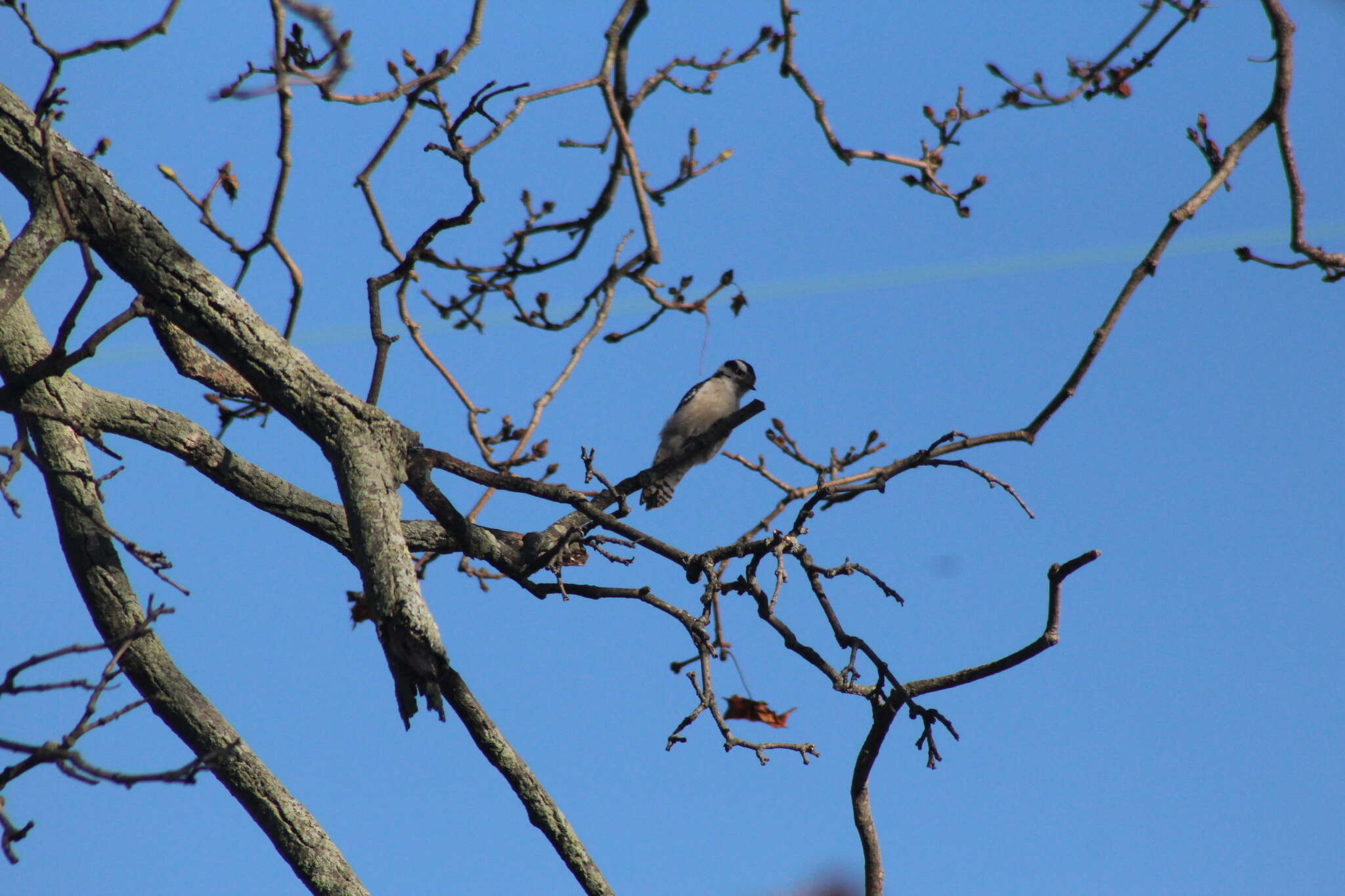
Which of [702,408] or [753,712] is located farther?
[702,408]

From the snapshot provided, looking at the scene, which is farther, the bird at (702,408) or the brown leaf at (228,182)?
the bird at (702,408)

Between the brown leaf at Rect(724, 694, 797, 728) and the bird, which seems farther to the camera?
the bird

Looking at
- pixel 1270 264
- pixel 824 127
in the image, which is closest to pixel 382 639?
pixel 824 127

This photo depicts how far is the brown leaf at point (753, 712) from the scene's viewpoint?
3.41m

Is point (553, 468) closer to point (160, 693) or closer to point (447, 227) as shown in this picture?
point (447, 227)

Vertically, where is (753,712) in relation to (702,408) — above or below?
below

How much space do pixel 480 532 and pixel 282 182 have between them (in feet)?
3.81

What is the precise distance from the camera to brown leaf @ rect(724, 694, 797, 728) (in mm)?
3408

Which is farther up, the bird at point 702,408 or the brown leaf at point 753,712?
the bird at point 702,408

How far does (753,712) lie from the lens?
3438mm

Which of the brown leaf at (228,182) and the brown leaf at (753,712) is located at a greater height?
the brown leaf at (228,182)

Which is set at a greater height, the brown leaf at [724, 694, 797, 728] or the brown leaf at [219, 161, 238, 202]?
the brown leaf at [219, 161, 238, 202]

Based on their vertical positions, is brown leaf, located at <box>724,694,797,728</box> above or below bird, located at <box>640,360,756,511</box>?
below

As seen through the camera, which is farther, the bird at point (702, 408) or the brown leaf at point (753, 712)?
the bird at point (702, 408)
